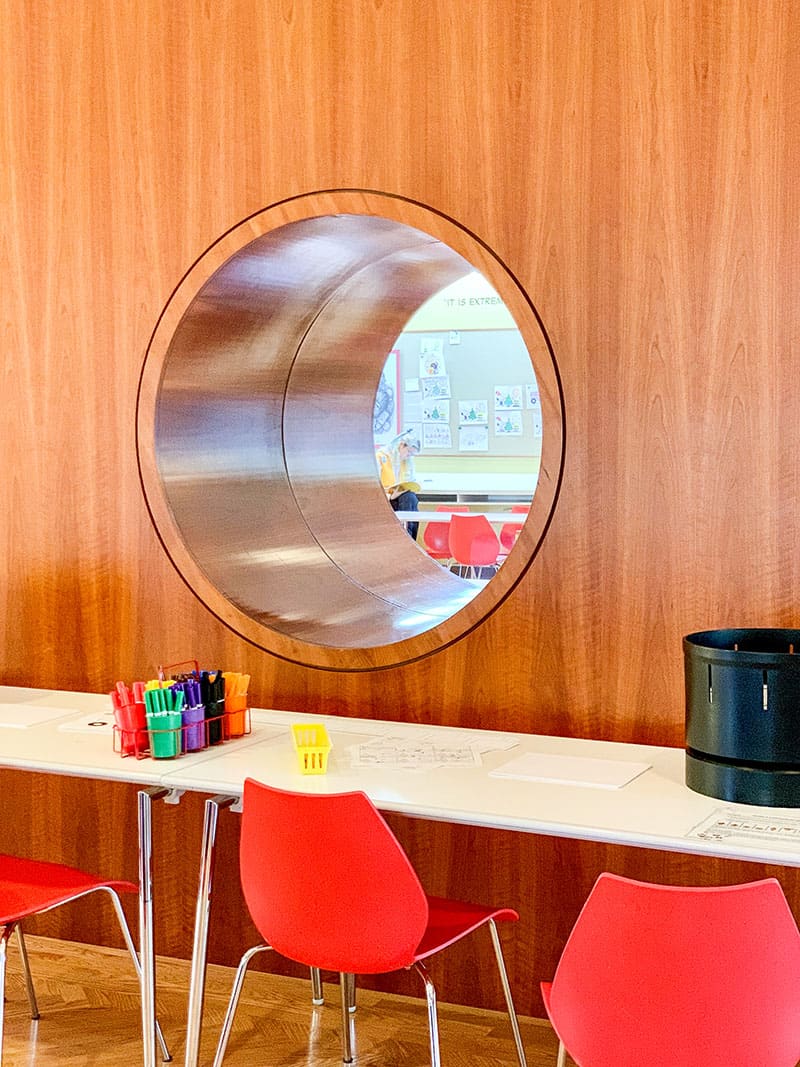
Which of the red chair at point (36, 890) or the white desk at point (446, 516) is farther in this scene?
the white desk at point (446, 516)

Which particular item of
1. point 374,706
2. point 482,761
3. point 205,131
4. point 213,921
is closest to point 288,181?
point 205,131

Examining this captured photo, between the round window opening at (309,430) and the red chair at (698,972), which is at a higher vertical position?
the round window opening at (309,430)

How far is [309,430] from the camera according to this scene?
12.3 feet

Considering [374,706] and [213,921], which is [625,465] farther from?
[213,921]

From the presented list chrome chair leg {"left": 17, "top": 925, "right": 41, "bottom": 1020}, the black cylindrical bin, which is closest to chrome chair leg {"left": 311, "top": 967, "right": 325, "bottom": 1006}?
chrome chair leg {"left": 17, "top": 925, "right": 41, "bottom": 1020}

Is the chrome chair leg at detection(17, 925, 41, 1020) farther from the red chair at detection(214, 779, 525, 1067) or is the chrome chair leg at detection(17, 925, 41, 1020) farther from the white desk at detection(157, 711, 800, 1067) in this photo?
the red chair at detection(214, 779, 525, 1067)

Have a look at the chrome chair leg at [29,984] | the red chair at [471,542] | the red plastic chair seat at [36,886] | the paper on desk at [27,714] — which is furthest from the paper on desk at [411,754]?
the red chair at [471,542]

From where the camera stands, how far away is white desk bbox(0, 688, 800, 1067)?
2.09m

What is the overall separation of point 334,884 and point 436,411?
11.0ft

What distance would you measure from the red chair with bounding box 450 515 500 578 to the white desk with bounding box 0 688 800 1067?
6.73ft

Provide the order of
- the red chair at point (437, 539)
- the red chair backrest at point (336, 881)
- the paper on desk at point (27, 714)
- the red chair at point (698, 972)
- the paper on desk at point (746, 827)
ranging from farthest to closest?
1. the red chair at point (437, 539)
2. the paper on desk at point (27, 714)
3. the red chair backrest at point (336, 881)
4. the paper on desk at point (746, 827)
5. the red chair at point (698, 972)

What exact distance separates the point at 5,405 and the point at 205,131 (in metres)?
0.94

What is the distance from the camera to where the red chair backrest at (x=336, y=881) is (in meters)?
2.12

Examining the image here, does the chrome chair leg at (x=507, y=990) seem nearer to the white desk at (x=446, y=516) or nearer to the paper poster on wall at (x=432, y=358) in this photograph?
the white desk at (x=446, y=516)
